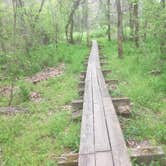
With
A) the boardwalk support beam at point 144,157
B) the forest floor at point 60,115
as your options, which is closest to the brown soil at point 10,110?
the forest floor at point 60,115

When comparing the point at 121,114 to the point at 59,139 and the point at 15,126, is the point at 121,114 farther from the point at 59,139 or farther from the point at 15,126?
the point at 15,126

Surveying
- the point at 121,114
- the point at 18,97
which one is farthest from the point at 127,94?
the point at 18,97

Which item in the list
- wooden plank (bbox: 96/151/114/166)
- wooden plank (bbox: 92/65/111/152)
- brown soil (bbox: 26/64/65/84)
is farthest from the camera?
brown soil (bbox: 26/64/65/84)

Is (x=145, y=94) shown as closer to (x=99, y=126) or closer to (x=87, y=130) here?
(x=99, y=126)

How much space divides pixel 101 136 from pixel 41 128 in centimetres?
217

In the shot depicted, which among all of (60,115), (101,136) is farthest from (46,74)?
(101,136)

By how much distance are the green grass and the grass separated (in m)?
1.10

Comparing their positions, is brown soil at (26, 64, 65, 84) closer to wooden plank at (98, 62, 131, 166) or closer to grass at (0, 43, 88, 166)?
grass at (0, 43, 88, 166)

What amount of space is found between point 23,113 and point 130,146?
3.33 m

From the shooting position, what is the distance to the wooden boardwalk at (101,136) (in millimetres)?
3203

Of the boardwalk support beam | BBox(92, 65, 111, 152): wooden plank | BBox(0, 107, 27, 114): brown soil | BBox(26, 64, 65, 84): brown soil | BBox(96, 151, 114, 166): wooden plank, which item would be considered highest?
BBox(92, 65, 111, 152): wooden plank

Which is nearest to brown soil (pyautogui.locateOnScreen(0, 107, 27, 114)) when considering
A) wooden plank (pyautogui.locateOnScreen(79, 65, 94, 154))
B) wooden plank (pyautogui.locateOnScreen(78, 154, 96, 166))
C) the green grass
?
wooden plank (pyautogui.locateOnScreen(79, 65, 94, 154))

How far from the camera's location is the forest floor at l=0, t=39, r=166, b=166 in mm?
4633

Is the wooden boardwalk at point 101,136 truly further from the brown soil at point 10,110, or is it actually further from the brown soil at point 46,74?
the brown soil at point 46,74
